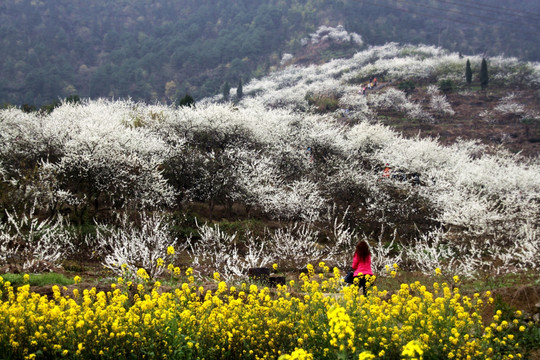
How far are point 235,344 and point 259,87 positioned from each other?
296ft

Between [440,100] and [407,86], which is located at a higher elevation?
[407,86]

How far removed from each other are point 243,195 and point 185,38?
415ft

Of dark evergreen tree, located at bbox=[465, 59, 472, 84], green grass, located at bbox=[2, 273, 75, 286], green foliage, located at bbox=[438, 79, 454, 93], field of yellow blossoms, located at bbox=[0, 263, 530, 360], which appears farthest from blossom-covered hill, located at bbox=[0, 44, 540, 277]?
dark evergreen tree, located at bbox=[465, 59, 472, 84]

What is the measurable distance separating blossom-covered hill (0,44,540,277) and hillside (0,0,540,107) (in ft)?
232

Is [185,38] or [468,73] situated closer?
[468,73]

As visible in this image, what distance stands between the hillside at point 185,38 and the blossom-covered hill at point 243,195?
7060cm

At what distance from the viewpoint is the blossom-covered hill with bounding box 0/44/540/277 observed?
1524 centimetres

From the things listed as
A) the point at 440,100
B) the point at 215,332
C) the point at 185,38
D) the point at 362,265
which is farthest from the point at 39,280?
the point at 185,38

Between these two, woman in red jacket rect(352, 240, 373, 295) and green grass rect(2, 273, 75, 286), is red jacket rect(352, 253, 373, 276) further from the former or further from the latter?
green grass rect(2, 273, 75, 286)

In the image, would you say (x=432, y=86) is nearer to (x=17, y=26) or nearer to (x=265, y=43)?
(x=265, y=43)

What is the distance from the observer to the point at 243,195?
2281 centimetres

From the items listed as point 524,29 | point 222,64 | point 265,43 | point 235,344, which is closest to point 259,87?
point 222,64

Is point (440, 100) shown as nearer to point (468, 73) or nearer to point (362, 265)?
point (468, 73)

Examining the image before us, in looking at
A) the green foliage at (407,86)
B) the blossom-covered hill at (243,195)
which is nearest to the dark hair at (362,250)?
the blossom-covered hill at (243,195)
